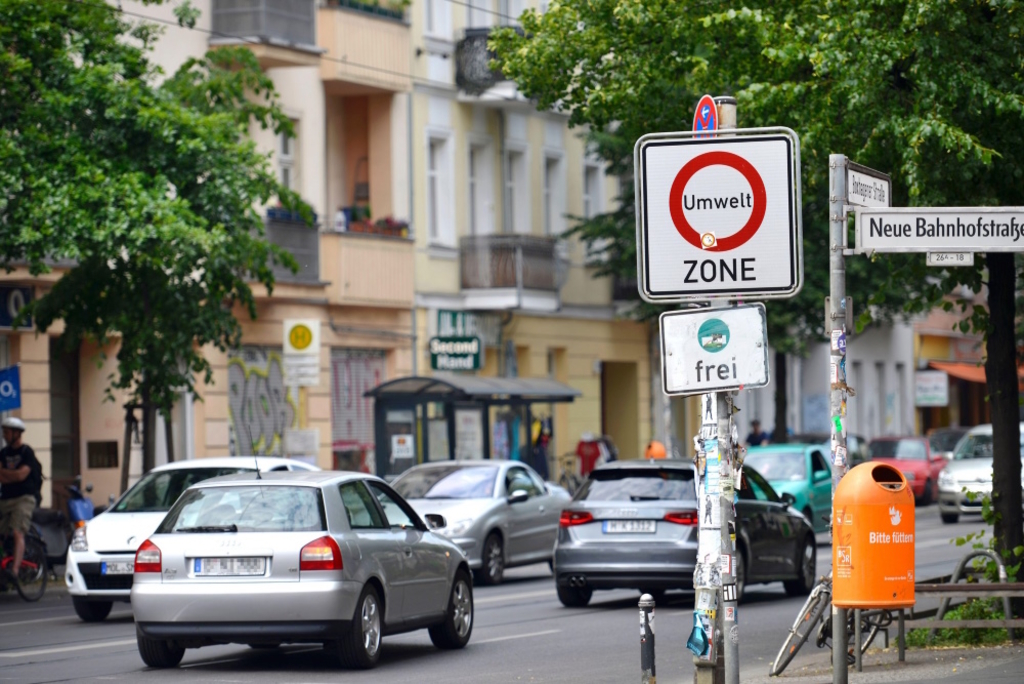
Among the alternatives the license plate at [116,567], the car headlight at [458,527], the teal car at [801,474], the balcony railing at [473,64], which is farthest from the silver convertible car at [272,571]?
the balcony railing at [473,64]

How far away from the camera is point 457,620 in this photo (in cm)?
1541

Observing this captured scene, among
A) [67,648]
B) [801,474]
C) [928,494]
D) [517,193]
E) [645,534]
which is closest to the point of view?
[67,648]

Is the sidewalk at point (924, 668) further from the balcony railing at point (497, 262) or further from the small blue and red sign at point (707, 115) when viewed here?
the balcony railing at point (497, 262)

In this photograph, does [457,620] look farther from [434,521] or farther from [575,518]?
[575,518]

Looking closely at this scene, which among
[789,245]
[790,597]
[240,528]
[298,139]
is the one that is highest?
[298,139]

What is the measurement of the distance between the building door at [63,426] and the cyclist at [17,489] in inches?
314

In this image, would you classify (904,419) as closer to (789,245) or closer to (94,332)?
(94,332)

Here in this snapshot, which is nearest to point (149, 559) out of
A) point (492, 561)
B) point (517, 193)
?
point (492, 561)

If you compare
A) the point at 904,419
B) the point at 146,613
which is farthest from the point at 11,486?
the point at 904,419

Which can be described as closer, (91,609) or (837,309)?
(837,309)

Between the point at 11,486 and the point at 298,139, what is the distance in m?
14.2

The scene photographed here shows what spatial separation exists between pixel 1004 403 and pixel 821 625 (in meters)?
Answer: 2.48

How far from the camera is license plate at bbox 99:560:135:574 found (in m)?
18.2

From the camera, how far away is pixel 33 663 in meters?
14.3
